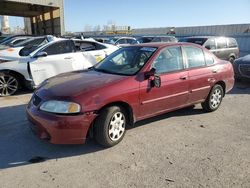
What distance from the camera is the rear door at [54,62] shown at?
7.49m

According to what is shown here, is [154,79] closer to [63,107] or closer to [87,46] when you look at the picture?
[63,107]

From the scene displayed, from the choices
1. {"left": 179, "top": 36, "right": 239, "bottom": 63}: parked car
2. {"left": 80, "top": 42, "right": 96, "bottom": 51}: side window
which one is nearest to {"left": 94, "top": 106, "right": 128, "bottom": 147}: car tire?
{"left": 80, "top": 42, "right": 96, "bottom": 51}: side window

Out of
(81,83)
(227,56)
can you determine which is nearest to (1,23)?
(227,56)

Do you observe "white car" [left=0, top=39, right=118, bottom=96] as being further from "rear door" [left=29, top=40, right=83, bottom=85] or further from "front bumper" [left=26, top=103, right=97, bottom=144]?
"front bumper" [left=26, top=103, right=97, bottom=144]

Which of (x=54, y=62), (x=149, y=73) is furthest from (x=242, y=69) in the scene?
(x=54, y=62)

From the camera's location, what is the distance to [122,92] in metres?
4.20

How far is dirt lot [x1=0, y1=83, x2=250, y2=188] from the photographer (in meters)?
3.33

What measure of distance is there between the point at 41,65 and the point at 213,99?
463 cm

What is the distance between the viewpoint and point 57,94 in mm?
3980

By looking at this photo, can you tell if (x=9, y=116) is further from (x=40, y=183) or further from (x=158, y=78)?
(x=158, y=78)

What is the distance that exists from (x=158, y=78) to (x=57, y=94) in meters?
1.71

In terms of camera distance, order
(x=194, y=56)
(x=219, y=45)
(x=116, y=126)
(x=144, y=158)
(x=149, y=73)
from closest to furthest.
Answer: (x=144, y=158)
(x=116, y=126)
(x=149, y=73)
(x=194, y=56)
(x=219, y=45)

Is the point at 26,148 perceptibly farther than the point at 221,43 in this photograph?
No

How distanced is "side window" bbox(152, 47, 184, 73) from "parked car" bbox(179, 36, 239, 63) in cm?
805
